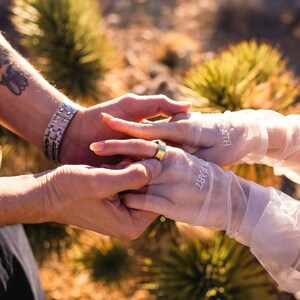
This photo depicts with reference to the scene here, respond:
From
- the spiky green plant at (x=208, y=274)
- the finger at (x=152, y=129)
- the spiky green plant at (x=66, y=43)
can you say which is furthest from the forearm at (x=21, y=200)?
the spiky green plant at (x=66, y=43)

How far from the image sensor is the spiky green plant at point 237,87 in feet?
6.84

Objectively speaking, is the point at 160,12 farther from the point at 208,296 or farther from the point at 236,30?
the point at 208,296

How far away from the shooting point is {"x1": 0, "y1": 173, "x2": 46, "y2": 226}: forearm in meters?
1.40

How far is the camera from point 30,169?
263 cm

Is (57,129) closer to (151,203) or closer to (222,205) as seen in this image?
(151,203)

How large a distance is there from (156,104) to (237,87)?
56 cm

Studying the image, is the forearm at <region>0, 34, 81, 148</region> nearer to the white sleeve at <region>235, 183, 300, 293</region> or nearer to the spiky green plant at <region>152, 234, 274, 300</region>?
the white sleeve at <region>235, 183, 300, 293</region>

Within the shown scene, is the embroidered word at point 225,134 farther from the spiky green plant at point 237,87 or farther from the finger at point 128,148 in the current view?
the spiky green plant at point 237,87

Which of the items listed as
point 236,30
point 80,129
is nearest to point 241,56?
point 80,129

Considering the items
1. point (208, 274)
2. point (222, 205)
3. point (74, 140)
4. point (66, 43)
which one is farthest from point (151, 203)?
point (66, 43)

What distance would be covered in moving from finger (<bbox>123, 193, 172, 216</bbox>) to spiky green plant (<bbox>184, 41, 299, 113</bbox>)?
727mm

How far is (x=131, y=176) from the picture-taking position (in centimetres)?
140

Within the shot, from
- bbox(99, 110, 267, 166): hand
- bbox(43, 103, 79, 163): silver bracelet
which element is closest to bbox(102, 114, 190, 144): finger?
bbox(99, 110, 267, 166): hand

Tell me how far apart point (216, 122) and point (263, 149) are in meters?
0.17
